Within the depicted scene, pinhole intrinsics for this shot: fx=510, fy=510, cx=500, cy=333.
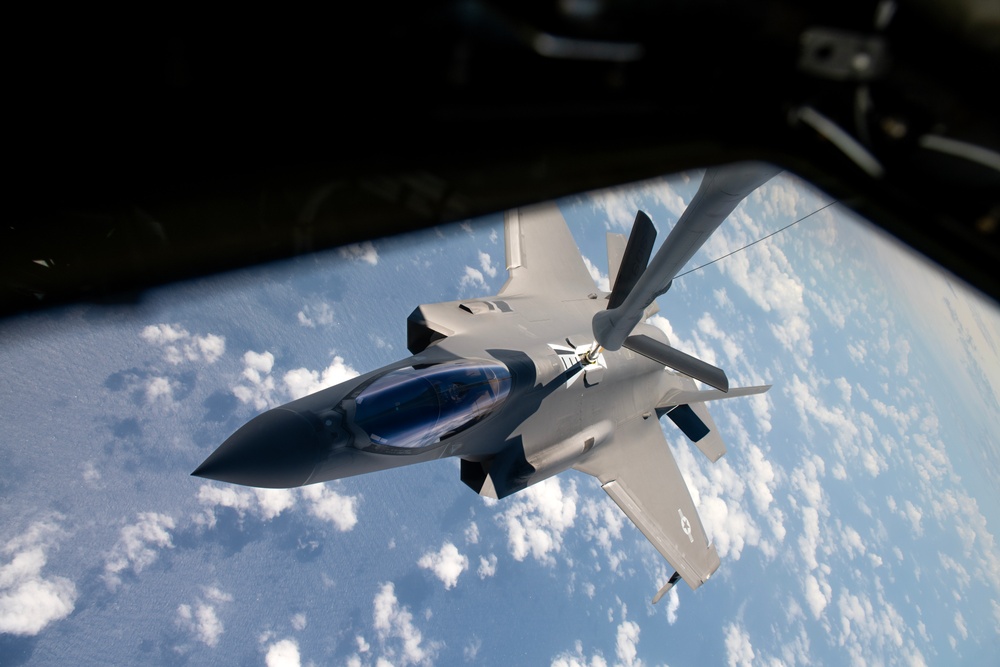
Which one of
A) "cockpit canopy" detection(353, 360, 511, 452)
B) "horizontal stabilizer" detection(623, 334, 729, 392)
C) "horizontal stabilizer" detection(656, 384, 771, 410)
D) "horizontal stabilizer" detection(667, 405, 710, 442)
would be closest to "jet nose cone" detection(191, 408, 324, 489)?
"cockpit canopy" detection(353, 360, 511, 452)

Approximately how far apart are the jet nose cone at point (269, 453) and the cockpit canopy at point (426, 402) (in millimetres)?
587

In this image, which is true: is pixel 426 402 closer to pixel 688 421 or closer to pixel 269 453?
pixel 269 453

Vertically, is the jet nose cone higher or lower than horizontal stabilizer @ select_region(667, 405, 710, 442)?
higher

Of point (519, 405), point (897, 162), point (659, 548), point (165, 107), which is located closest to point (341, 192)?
point (165, 107)

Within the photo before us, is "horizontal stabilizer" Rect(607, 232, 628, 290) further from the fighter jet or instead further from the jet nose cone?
the jet nose cone

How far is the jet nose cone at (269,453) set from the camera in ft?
15.3

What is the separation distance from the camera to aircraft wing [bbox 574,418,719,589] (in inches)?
374

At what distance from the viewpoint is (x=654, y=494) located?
33.7 feet

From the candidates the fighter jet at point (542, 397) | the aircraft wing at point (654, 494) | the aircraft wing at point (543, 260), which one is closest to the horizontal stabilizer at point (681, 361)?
the fighter jet at point (542, 397)

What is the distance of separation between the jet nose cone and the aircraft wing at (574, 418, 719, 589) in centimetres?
566

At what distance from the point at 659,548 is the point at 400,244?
9440mm

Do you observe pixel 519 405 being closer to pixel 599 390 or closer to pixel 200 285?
pixel 599 390

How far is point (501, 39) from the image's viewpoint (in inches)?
49.5

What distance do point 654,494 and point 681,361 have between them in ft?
11.0
